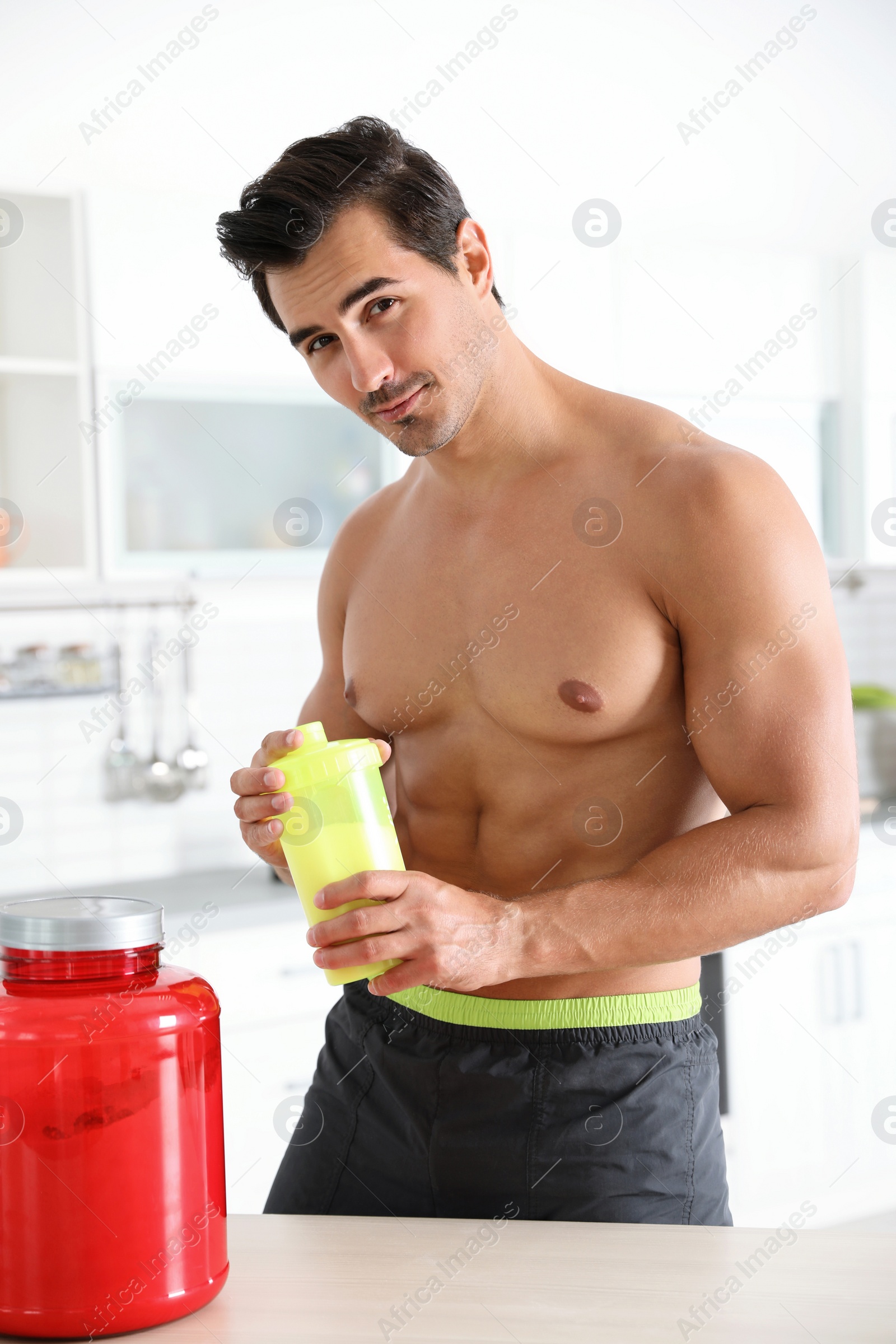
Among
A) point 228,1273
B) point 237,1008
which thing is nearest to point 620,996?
point 228,1273

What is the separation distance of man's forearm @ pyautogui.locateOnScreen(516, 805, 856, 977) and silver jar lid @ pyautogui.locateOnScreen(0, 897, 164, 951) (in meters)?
0.36

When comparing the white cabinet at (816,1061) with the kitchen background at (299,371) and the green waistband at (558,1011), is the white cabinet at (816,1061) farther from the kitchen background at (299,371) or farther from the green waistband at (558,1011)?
the green waistband at (558,1011)

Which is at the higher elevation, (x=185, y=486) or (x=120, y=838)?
(x=185, y=486)

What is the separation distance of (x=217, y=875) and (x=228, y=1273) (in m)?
1.85

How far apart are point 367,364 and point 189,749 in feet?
5.23

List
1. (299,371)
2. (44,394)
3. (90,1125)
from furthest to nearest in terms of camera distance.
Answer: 1. (299,371)
2. (44,394)
3. (90,1125)

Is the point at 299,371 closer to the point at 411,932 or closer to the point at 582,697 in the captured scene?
the point at 582,697

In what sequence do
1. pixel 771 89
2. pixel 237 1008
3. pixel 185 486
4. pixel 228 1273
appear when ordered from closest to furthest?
1. pixel 228 1273
2. pixel 237 1008
3. pixel 185 486
4. pixel 771 89

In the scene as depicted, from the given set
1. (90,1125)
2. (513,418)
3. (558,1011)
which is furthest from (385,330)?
(90,1125)

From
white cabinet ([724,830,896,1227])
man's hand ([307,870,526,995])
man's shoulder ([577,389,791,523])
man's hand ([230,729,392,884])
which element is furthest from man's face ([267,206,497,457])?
white cabinet ([724,830,896,1227])

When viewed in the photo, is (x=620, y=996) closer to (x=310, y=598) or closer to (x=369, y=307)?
(x=369, y=307)

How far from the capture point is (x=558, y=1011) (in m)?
1.10

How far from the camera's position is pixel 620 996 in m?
1.10

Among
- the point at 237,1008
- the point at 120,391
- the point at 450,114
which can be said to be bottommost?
the point at 237,1008
